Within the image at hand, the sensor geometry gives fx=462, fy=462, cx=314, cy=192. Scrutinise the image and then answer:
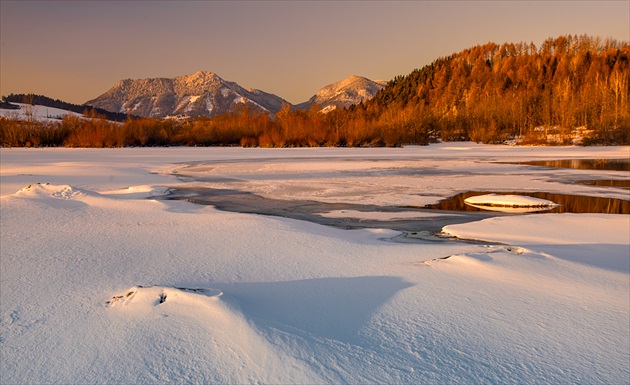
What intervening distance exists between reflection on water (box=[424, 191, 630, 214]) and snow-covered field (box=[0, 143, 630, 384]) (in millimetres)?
1933

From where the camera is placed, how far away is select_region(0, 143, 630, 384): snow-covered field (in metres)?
1.94

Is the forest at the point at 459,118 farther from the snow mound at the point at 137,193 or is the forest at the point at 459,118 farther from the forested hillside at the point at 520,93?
the snow mound at the point at 137,193

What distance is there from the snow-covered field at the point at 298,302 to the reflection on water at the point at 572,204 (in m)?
1.93

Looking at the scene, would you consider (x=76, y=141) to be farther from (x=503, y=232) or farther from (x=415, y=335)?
(x=415, y=335)

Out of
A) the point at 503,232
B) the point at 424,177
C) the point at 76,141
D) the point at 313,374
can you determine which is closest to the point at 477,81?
the point at 76,141

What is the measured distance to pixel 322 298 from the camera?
9.05 ft

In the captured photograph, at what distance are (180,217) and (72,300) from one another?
3.14 m

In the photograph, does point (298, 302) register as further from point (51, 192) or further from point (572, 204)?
point (572, 204)

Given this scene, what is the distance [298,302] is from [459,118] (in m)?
50.3

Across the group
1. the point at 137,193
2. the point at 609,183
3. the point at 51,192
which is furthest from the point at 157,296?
the point at 609,183

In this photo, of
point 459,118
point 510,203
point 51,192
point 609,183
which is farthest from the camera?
point 459,118

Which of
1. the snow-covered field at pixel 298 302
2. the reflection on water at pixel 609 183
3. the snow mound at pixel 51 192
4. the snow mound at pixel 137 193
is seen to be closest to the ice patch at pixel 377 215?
the snow-covered field at pixel 298 302

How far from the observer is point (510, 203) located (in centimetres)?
793

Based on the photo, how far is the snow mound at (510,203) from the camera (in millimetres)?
7611
